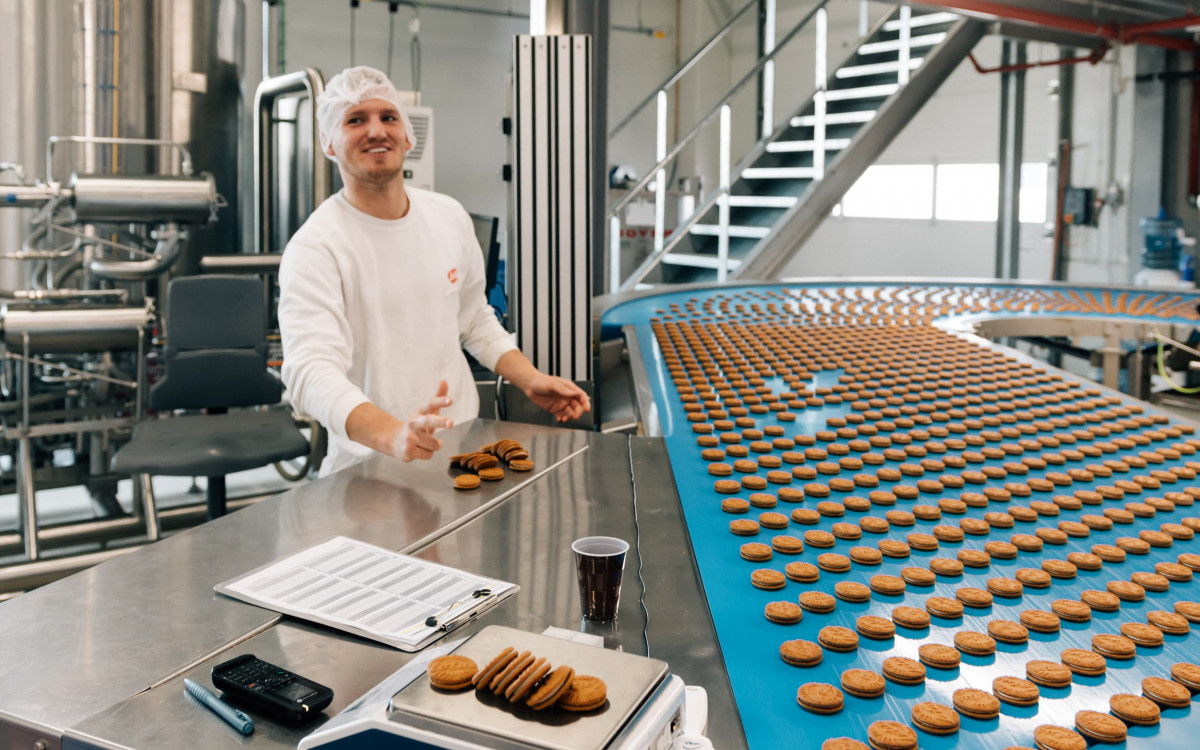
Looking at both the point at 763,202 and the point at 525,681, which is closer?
the point at 525,681

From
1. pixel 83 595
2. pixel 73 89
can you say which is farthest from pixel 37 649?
pixel 73 89

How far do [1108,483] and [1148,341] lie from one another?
3.32 meters

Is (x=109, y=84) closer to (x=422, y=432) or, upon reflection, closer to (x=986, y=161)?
(x=422, y=432)

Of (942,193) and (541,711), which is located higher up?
(942,193)

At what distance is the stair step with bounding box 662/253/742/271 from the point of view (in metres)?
6.58

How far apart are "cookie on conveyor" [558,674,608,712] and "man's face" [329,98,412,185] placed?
5.07 ft

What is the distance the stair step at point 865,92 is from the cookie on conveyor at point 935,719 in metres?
6.57

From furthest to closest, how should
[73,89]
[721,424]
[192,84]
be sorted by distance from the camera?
[192,84] < [73,89] < [721,424]

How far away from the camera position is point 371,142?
207 centimetres

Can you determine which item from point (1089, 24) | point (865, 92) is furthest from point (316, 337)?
point (1089, 24)

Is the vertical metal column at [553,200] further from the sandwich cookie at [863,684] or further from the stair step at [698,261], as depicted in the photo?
the stair step at [698,261]

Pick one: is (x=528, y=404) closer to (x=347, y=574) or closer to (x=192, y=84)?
(x=347, y=574)

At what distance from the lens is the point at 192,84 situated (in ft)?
14.8

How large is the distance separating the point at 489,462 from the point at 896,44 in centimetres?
658
